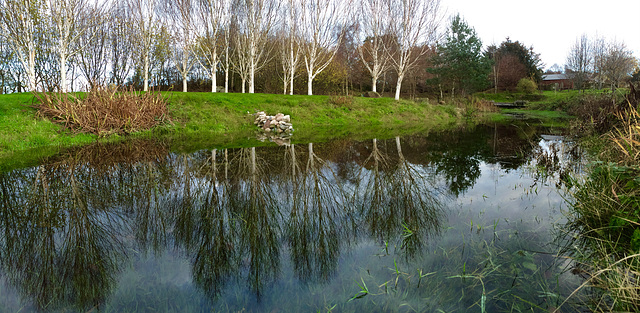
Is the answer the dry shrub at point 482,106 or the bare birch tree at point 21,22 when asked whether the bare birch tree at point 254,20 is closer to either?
the bare birch tree at point 21,22

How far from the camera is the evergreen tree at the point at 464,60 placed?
3456cm

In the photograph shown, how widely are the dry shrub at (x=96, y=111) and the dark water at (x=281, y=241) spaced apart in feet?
16.4

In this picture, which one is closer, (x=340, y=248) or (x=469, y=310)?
(x=469, y=310)

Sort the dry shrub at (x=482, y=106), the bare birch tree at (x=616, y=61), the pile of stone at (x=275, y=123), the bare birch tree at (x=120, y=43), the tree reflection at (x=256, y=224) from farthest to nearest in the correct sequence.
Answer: the bare birch tree at (x=616, y=61)
the bare birch tree at (x=120, y=43)
the dry shrub at (x=482, y=106)
the pile of stone at (x=275, y=123)
the tree reflection at (x=256, y=224)

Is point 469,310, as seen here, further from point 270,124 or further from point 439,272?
point 270,124

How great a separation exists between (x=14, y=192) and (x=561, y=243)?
670 centimetres

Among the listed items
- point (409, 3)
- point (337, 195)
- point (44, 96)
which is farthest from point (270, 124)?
point (409, 3)

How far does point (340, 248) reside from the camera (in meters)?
2.76

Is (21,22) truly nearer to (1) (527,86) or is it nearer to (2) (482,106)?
(2) (482,106)

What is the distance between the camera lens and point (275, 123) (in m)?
13.8

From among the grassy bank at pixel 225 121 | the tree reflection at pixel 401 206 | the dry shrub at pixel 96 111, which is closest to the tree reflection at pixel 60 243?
the tree reflection at pixel 401 206

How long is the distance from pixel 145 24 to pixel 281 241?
88.0ft

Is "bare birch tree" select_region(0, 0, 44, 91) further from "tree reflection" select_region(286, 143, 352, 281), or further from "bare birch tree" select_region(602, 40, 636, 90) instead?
"bare birch tree" select_region(602, 40, 636, 90)

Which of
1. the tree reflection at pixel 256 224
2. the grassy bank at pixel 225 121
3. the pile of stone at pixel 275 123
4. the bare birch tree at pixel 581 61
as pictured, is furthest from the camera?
the bare birch tree at pixel 581 61
